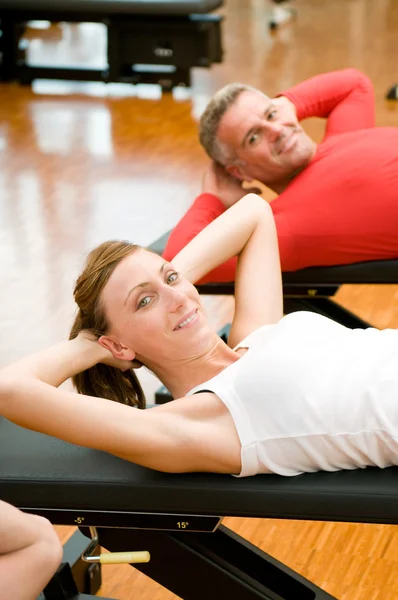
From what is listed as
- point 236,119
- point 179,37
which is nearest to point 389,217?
point 236,119

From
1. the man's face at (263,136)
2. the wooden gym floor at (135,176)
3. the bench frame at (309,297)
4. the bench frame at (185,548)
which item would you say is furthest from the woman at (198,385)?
the man's face at (263,136)

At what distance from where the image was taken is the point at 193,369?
1.80 m

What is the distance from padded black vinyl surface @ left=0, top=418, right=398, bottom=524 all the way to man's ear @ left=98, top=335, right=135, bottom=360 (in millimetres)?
190

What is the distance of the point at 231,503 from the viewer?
159 cm

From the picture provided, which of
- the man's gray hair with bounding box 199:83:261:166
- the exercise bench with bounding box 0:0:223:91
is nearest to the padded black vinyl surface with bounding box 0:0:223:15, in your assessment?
the exercise bench with bounding box 0:0:223:91

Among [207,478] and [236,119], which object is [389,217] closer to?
[236,119]

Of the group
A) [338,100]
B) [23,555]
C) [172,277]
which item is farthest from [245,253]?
[338,100]

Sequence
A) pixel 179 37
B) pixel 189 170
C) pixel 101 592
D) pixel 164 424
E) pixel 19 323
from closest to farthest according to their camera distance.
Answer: pixel 164 424, pixel 101 592, pixel 19 323, pixel 189 170, pixel 179 37

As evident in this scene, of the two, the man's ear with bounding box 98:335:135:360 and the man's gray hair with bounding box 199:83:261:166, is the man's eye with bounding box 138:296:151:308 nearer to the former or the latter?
the man's ear with bounding box 98:335:135:360

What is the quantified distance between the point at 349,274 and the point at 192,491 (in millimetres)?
1084

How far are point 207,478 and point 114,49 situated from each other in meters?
4.52

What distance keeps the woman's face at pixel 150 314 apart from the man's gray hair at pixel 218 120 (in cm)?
107

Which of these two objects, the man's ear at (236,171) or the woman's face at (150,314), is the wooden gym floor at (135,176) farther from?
the woman's face at (150,314)

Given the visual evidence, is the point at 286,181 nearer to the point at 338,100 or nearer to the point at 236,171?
the point at 236,171
